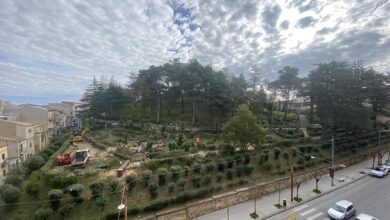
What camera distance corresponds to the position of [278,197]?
2181 centimetres

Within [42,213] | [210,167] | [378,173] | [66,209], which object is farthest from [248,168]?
[42,213]

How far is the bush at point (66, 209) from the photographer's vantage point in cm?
1547

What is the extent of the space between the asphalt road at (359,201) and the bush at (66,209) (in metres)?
16.2

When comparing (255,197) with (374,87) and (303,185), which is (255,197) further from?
(374,87)

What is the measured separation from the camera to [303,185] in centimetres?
2484

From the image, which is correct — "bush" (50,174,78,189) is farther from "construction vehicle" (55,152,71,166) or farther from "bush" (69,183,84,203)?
"construction vehicle" (55,152,71,166)

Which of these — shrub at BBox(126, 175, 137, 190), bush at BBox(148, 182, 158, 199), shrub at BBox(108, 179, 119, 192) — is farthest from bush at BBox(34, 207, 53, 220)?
bush at BBox(148, 182, 158, 199)

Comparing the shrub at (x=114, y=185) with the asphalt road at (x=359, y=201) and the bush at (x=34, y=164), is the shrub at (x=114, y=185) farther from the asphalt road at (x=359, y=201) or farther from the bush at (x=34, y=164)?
the asphalt road at (x=359, y=201)

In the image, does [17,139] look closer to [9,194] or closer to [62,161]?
[62,161]

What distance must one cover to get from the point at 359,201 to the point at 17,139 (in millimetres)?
42262

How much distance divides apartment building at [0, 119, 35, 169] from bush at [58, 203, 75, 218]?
58.0 ft

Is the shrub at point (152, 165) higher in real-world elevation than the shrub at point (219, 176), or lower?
higher

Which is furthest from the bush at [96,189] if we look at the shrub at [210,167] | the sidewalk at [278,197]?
the shrub at [210,167]

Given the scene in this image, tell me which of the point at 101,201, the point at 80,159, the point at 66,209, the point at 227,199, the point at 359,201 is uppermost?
the point at 80,159
